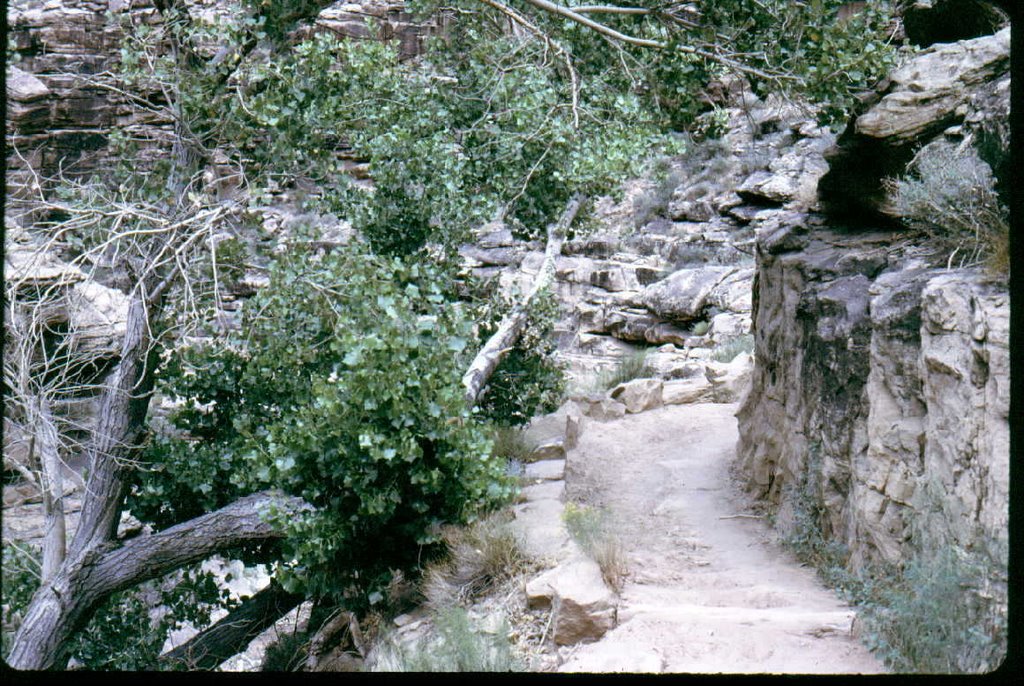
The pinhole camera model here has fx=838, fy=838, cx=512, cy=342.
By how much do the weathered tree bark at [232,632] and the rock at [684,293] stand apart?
485 inches

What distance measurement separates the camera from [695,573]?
596 cm

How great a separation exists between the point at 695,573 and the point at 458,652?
229 cm

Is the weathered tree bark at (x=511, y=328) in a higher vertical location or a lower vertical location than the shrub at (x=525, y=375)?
higher

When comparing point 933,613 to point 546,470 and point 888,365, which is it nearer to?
point 888,365

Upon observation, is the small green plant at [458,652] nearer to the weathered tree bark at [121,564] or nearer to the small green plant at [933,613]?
the weathered tree bark at [121,564]

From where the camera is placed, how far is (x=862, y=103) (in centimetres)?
Answer: 616

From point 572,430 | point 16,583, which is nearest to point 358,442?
point 16,583

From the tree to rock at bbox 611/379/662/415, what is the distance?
294 centimetres

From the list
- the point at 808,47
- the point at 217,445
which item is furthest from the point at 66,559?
the point at 808,47

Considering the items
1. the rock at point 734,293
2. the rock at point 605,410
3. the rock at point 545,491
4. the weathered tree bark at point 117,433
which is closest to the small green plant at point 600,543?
the rock at point 545,491

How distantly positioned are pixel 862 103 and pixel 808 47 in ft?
2.52

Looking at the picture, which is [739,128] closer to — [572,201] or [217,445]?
[572,201]

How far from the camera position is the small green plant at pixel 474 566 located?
542 cm

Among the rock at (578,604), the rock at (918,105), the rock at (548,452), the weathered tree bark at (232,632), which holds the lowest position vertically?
the weathered tree bark at (232,632)
